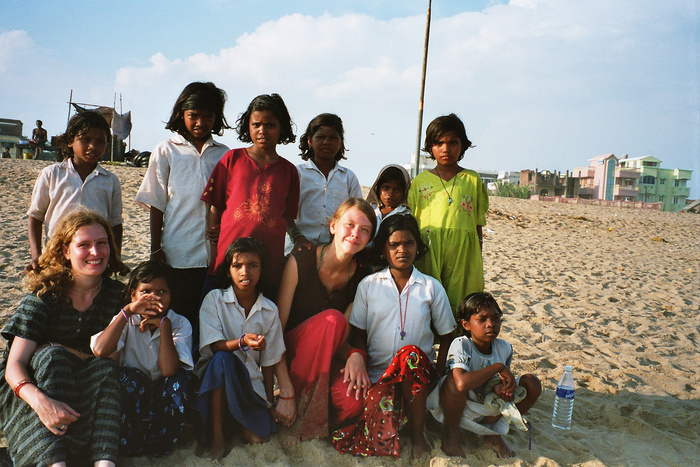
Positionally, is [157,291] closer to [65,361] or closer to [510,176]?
[65,361]

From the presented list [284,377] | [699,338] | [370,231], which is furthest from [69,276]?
[699,338]

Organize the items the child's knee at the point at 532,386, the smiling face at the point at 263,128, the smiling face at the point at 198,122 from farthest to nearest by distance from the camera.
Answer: the smiling face at the point at 198,122
the smiling face at the point at 263,128
the child's knee at the point at 532,386

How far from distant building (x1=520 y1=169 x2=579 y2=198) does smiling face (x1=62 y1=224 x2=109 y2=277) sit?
44820 mm

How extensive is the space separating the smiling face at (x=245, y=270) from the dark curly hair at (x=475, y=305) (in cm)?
127

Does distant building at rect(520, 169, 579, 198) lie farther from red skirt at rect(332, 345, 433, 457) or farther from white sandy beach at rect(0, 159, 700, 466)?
red skirt at rect(332, 345, 433, 457)

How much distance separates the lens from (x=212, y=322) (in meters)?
2.69

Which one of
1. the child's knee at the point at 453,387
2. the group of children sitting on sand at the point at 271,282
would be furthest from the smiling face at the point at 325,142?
the child's knee at the point at 453,387

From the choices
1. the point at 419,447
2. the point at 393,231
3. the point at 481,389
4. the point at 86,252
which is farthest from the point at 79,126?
the point at 481,389

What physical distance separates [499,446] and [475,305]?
0.81 metres

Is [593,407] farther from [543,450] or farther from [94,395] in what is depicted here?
[94,395]

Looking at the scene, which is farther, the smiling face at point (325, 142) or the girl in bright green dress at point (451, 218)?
the smiling face at point (325, 142)

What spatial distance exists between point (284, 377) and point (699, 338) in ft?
16.4

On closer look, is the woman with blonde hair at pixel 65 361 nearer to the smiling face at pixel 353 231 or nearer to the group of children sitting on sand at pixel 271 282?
the group of children sitting on sand at pixel 271 282

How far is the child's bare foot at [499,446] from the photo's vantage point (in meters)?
2.69
